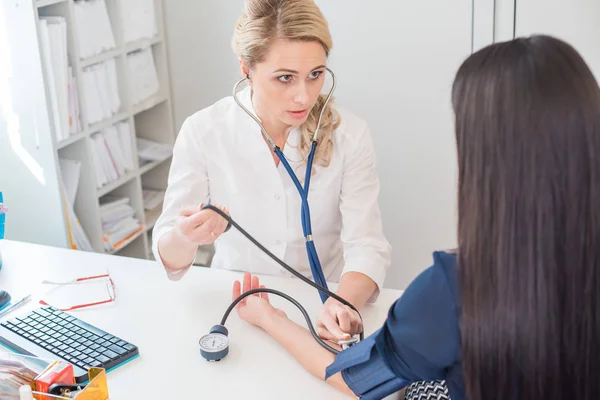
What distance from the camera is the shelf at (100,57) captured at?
7.50ft

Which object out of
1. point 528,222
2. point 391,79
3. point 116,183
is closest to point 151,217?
point 116,183

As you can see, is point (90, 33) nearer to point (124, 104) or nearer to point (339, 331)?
point (124, 104)

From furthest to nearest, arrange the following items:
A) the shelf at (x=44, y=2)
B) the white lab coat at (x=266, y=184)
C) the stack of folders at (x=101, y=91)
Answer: the stack of folders at (x=101, y=91) < the shelf at (x=44, y=2) < the white lab coat at (x=266, y=184)

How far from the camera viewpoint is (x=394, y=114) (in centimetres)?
252

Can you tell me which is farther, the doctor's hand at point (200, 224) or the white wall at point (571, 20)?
the white wall at point (571, 20)

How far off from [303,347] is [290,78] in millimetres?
647

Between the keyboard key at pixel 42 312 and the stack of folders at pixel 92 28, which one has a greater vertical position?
the stack of folders at pixel 92 28

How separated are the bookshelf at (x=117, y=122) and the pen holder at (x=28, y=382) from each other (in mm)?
1061

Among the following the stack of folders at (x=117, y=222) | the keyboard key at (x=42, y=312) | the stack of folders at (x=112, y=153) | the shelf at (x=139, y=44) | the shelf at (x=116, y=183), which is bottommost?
the stack of folders at (x=117, y=222)

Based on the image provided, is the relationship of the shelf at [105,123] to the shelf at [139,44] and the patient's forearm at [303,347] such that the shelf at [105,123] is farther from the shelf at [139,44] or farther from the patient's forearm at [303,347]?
the patient's forearm at [303,347]

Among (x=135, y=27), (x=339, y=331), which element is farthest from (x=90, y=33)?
(x=339, y=331)

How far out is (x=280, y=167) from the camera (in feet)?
5.77

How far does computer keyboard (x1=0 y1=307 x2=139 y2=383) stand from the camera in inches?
51.6

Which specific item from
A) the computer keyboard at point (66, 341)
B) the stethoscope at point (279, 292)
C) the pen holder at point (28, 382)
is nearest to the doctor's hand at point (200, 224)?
the stethoscope at point (279, 292)
